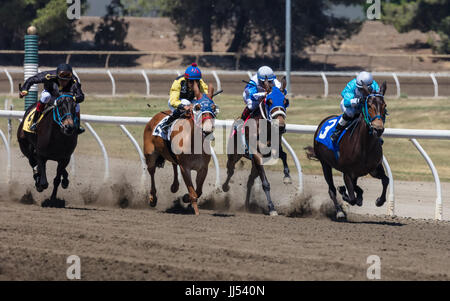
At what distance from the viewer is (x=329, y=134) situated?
33.0 ft

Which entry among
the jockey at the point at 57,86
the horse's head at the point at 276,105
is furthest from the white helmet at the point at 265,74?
the jockey at the point at 57,86

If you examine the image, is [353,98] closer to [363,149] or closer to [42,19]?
[363,149]

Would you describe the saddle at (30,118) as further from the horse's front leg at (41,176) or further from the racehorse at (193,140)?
the racehorse at (193,140)

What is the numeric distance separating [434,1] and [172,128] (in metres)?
33.3

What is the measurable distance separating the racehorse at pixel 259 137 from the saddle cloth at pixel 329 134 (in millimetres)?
448

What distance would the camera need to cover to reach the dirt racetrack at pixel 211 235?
6.56m

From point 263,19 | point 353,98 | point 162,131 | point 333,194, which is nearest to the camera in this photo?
point 353,98

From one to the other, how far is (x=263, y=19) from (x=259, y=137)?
2978 centimetres

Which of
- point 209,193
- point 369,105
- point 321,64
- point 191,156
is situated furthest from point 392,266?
point 321,64

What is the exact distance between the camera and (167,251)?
7344 mm

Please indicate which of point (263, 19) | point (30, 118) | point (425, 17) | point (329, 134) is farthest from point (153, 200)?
point (425, 17)

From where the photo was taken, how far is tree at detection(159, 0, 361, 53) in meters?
38.7

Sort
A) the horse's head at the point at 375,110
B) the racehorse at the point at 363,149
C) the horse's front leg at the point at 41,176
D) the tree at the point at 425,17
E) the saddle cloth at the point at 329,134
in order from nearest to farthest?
the horse's head at the point at 375,110, the racehorse at the point at 363,149, the saddle cloth at the point at 329,134, the horse's front leg at the point at 41,176, the tree at the point at 425,17

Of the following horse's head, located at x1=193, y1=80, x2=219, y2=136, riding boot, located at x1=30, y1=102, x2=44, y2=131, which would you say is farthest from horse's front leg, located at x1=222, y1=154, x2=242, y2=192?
riding boot, located at x1=30, y1=102, x2=44, y2=131
